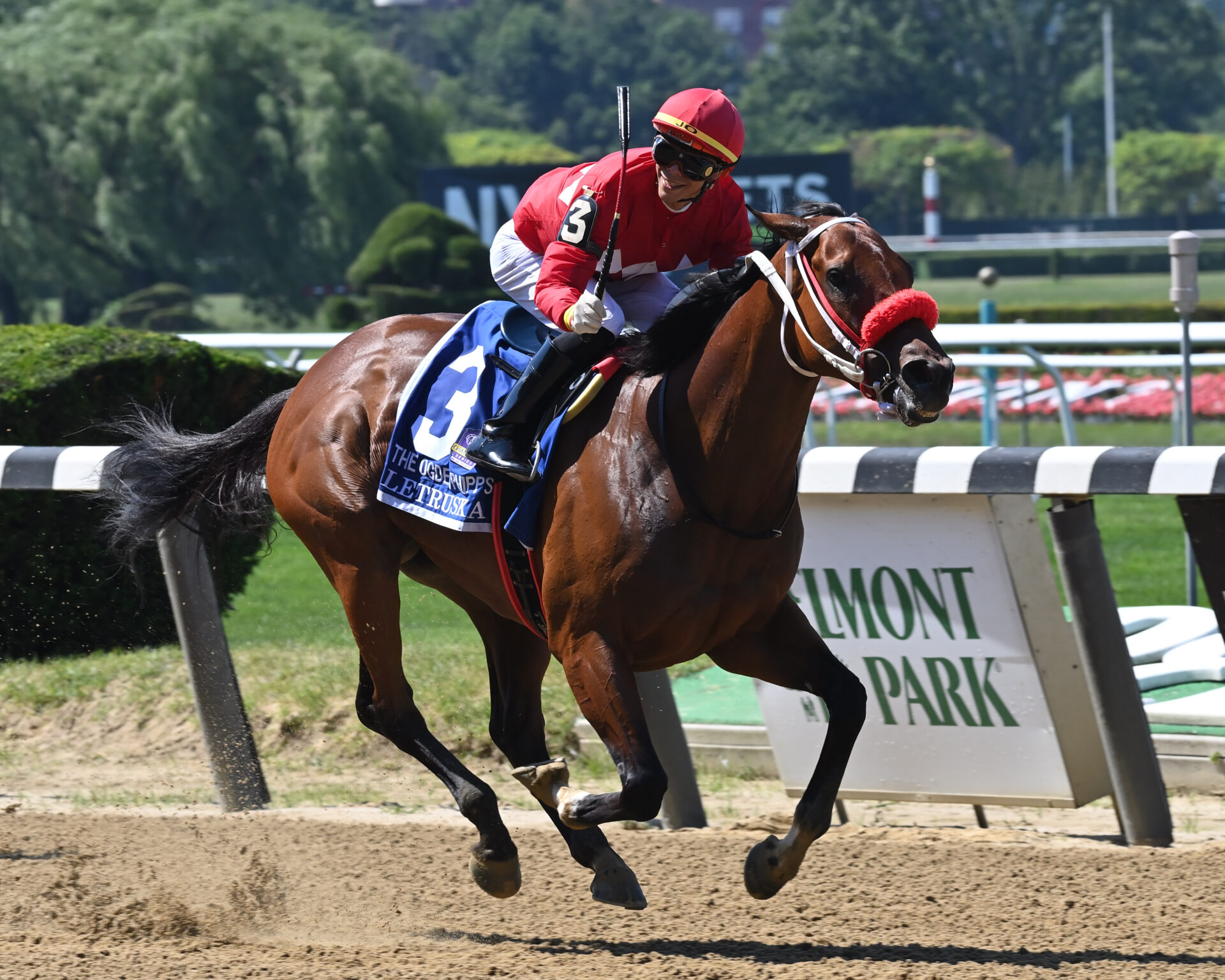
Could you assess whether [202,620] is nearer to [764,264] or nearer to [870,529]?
[870,529]

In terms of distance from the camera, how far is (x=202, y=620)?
16.3ft

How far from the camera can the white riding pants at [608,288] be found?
12.3ft

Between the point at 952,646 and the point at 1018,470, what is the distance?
55 cm

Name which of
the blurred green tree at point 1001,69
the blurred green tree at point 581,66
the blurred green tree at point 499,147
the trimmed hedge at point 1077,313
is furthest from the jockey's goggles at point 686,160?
the blurred green tree at point 581,66

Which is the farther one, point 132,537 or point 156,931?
point 132,537

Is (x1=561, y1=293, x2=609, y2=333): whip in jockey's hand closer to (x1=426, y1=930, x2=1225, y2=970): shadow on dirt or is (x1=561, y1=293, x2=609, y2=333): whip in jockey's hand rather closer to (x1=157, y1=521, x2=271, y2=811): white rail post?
(x1=426, y1=930, x2=1225, y2=970): shadow on dirt

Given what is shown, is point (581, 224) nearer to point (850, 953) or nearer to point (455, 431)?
point (455, 431)

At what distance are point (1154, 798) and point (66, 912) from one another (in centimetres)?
259

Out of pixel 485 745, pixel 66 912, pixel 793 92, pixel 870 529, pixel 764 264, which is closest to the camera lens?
pixel 764 264

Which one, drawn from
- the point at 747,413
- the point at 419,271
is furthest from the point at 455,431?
the point at 419,271

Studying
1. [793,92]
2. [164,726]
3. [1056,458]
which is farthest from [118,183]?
[793,92]

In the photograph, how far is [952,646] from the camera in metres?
4.34

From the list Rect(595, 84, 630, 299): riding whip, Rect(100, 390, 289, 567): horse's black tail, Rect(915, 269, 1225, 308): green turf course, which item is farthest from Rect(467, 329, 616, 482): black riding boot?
Rect(915, 269, 1225, 308): green turf course

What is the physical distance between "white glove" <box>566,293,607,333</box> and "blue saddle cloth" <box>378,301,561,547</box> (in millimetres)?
229
